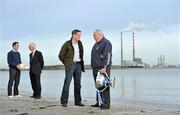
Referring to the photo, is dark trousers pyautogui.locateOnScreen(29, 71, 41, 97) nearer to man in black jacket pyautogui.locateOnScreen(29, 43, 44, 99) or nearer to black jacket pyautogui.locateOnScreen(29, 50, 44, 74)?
man in black jacket pyautogui.locateOnScreen(29, 43, 44, 99)

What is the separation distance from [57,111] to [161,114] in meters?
2.22

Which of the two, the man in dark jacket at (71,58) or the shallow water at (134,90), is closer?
the man in dark jacket at (71,58)

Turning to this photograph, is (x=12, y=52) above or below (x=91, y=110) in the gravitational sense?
above

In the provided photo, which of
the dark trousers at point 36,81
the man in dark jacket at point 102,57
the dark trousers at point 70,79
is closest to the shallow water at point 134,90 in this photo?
the dark trousers at point 36,81

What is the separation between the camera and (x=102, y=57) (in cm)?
1004

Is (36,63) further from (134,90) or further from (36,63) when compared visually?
(134,90)

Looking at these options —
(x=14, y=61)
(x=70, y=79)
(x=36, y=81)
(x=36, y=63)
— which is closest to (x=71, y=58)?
(x=70, y=79)

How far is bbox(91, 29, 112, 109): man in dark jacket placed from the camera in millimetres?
9969

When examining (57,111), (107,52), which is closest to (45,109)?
(57,111)

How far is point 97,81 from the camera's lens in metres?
9.99

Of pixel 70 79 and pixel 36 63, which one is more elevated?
pixel 36 63

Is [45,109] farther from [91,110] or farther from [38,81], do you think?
[38,81]

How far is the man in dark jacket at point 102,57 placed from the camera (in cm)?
997

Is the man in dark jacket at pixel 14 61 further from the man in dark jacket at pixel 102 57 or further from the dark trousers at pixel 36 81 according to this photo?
the man in dark jacket at pixel 102 57
